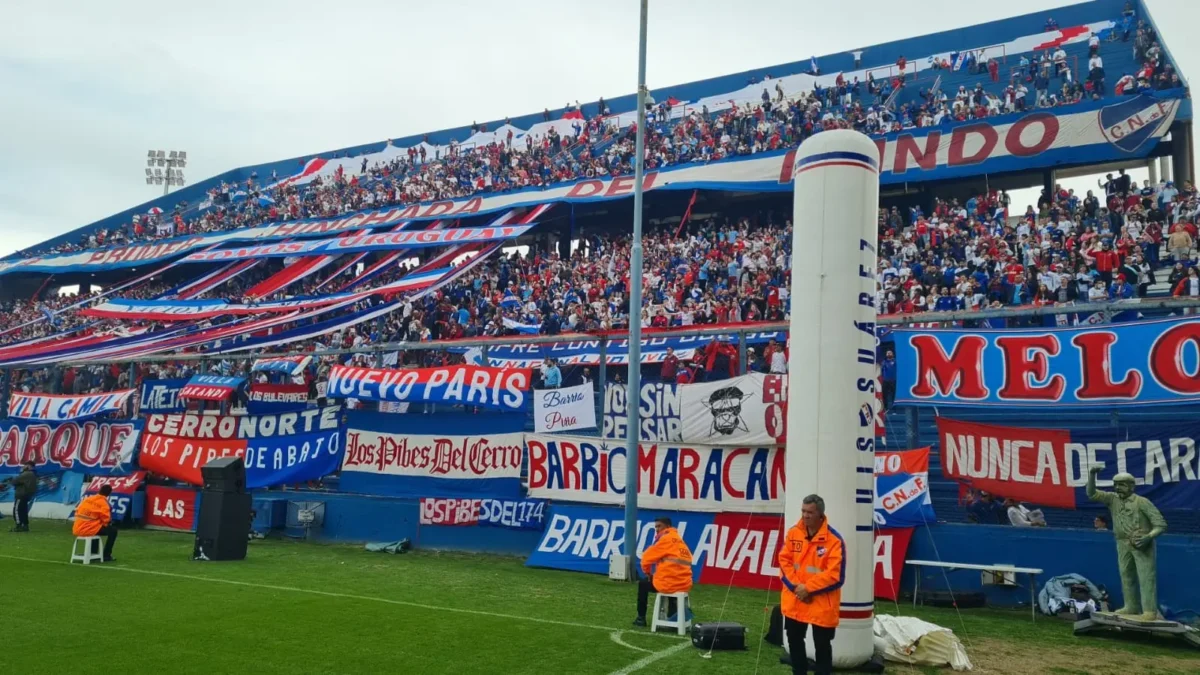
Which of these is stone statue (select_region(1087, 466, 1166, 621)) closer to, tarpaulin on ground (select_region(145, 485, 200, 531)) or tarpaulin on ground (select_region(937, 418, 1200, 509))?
Result: tarpaulin on ground (select_region(937, 418, 1200, 509))

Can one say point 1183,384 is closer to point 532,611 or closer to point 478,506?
point 532,611

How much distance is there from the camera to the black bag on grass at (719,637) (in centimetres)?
970

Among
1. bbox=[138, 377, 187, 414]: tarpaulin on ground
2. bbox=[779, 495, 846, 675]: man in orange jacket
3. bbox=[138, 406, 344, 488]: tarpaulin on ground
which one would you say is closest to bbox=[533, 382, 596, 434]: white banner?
bbox=[138, 406, 344, 488]: tarpaulin on ground

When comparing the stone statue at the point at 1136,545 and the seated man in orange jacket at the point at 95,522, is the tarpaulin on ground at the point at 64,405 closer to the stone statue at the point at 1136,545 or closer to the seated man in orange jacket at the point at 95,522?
the seated man in orange jacket at the point at 95,522

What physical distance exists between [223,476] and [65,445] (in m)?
10.7

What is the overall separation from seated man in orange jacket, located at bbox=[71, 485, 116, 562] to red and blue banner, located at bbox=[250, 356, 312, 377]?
20.5 ft

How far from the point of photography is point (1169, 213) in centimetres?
2158

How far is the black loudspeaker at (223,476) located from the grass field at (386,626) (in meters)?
1.44

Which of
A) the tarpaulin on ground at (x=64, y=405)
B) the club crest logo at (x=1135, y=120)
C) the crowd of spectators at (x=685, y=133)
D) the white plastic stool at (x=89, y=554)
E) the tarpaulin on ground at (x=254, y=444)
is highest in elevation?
the crowd of spectators at (x=685, y=133)

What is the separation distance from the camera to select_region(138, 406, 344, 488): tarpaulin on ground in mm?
19984

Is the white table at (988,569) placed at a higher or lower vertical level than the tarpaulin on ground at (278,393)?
lower

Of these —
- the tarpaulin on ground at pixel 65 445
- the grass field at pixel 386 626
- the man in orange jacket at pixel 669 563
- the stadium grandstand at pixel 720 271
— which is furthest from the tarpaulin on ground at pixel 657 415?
the tarpaulin on ground at pixel 65 445

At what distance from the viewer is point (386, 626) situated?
34.7 feet

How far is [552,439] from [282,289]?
25.7m
